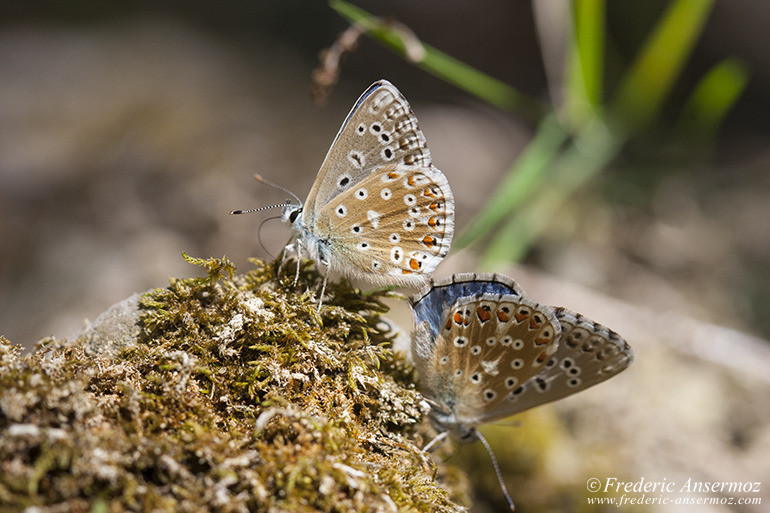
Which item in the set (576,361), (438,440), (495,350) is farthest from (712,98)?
(438,440)

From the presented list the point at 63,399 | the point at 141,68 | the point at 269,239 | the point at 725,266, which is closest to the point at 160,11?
the point at 141,68

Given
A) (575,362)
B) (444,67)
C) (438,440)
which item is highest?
(444,67)

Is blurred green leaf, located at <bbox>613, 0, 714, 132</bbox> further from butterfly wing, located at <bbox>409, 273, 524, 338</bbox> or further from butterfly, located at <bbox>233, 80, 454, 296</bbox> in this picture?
butterfly wing, located at <bbox>409, 273, 524, 338</bbox>

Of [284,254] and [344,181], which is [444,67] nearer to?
[344,181]

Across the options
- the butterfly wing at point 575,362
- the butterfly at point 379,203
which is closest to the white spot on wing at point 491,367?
the butterfly wing at point 575,362

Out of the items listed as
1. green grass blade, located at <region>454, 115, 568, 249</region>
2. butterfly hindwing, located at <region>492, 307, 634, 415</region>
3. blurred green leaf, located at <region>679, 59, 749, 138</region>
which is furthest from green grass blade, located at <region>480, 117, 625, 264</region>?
butterfly hindwing, located at <region>492, 307, 634, 415</region>
